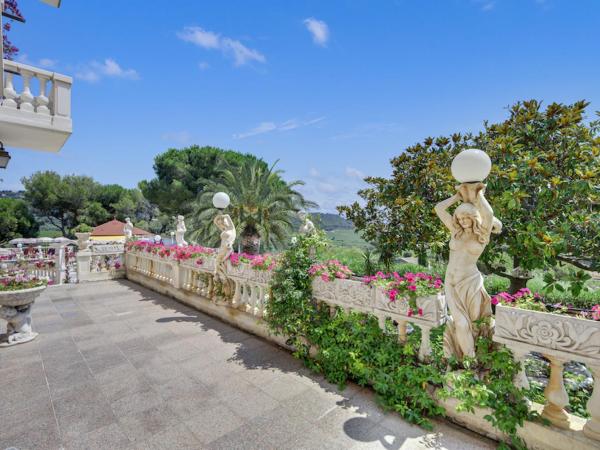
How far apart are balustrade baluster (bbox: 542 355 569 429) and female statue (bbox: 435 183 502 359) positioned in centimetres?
50

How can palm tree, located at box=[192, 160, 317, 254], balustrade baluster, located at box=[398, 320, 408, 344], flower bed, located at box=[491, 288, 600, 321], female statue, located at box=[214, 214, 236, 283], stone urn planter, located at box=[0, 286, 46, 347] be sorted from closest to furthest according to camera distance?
flower bed, located at box=[491, 288, 600, 321] → balustrade baluster, located at box=[398, 320, 408, 344] → stone urn planter, located at box=[0, 286, 46, 347] → female statue, located at box=[214, 214, 236, 283] → palm tree, located at box=[192, 160, 317, 254]

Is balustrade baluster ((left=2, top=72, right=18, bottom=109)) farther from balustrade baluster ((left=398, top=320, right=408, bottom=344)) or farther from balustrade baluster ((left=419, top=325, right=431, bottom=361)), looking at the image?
balustrade baluster ((left=419, top=325, right=431, bottom=361))

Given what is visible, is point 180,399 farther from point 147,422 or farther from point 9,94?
point 9,94

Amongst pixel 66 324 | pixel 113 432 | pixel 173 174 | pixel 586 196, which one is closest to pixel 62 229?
pixel 173 174

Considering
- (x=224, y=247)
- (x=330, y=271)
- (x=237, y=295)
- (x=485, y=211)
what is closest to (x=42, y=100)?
(x=224, y=247)

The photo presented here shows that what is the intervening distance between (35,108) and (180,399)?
563cm

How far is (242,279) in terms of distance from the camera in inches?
201

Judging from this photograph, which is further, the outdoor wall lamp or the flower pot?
the outdoor wall lamp

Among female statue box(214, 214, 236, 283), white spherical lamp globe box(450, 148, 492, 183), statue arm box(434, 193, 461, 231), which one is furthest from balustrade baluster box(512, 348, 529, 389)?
female statue box(214, 214, 236, 283)

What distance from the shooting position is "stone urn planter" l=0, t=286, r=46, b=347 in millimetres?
4414

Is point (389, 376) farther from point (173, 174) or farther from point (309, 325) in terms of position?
point (173, 174)

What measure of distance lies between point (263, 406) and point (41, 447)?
6.07 ft

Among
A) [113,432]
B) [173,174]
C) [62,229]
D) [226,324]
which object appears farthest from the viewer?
[62,229]

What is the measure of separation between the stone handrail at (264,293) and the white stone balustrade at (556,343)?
2.03ft
